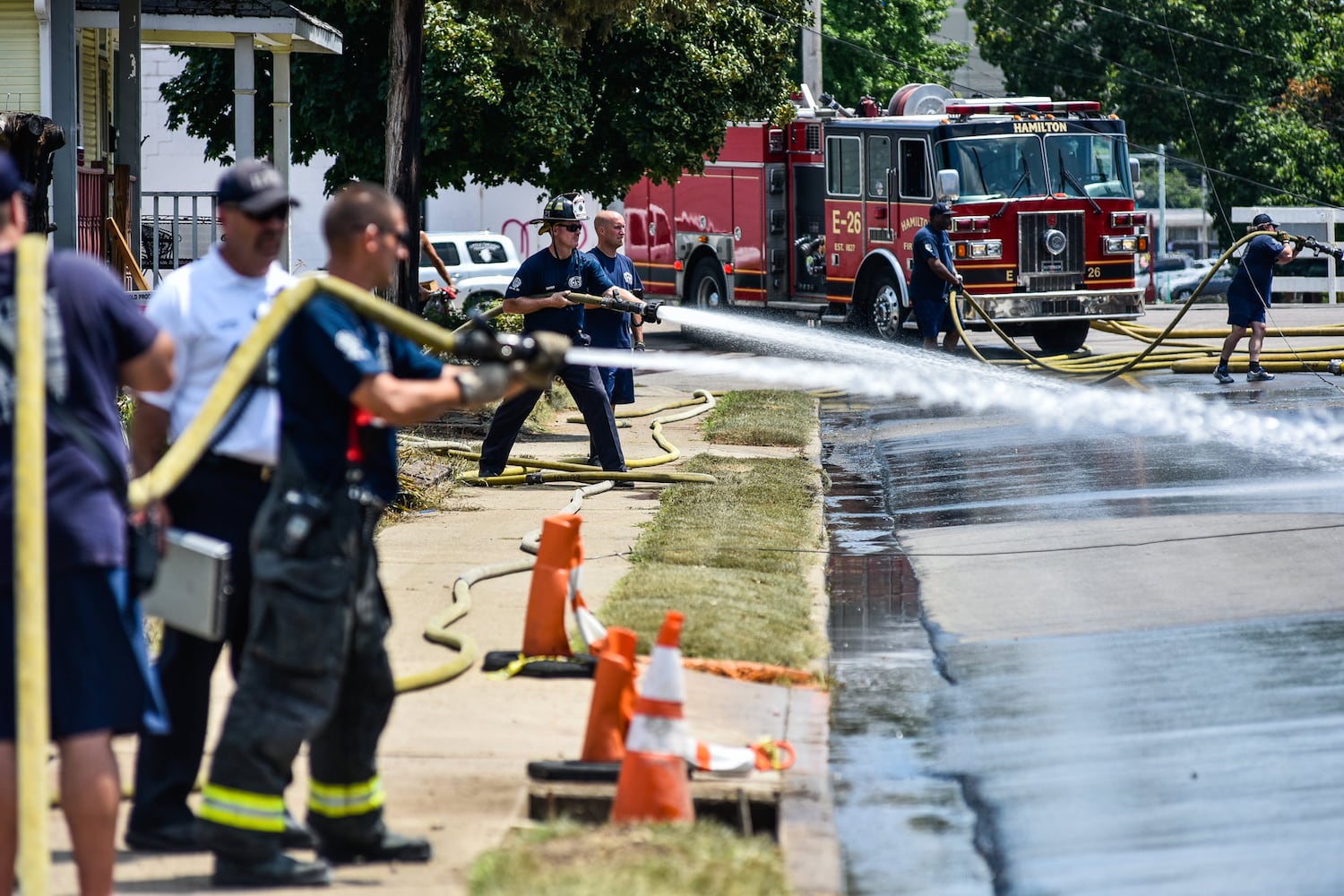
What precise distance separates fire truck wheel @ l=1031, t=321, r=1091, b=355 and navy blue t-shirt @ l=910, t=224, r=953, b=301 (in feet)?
10.1

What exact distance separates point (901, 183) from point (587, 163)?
419cm

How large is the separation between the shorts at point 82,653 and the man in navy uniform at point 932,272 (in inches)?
620

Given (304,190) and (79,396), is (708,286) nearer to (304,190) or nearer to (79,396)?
Answer: (304,190)

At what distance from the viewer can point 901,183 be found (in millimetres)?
21969

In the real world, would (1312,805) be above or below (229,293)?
below

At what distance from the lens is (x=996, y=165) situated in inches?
850

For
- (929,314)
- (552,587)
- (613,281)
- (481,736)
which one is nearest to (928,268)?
(929,314)

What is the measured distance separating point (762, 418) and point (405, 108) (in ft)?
14.9

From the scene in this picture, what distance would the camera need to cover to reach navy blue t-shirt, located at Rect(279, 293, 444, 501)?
4.35 metres

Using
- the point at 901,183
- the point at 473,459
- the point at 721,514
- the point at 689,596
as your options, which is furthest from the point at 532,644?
the point at 901,183

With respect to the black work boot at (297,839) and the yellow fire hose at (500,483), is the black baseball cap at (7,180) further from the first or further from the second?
the yellow fire hose at (500,483)

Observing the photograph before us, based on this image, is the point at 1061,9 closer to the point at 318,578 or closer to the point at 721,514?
the point at 721,514

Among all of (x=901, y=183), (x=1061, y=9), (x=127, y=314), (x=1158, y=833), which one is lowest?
(x=1158, y=833)

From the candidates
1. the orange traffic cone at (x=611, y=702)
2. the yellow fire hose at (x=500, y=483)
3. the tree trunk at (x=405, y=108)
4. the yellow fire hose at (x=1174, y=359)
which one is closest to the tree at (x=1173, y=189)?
the yellow fire hose at (x=1174, y=359)
